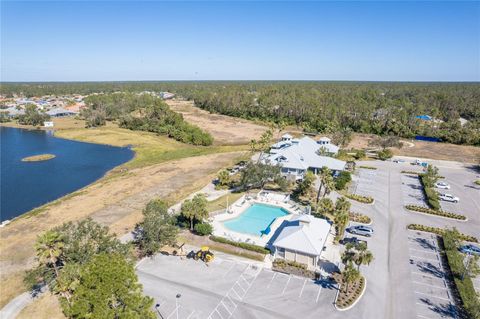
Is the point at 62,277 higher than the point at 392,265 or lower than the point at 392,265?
higher

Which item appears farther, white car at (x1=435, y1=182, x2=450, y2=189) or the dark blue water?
white car at (x1=435, y1=182, x2=450, y2=189)

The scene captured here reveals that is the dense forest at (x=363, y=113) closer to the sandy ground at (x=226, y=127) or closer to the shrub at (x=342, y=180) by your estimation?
the sandy ground at (x=226, y=127)

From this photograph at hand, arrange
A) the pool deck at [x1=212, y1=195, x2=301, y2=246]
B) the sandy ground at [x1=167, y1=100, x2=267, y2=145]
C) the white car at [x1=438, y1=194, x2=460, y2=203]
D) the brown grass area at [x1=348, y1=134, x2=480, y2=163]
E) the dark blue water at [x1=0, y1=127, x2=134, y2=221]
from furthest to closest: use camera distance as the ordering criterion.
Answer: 1. the sandy ground at [x1=167, y1=100, x2=267, y2=145]
2. the brown grass area at [x1=348, y1=134, x2=480, y2=163]
3. the dark blue water at [x1=0, y1=127, x2=134, y2=221]
4. the white car at [x1=438, y1=194, x2=460, y2=203]
5. the pool deck at [x1=212, y1=195, x2=301, y2=246]

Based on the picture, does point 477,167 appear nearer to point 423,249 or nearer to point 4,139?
point 423,249

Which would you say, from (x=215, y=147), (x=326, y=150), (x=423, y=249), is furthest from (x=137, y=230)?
(x=215, y=147)

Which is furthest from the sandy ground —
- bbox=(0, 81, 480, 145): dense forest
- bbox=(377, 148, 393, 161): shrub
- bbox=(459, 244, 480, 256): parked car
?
bbox=(459, 244, 480, 256): parked car

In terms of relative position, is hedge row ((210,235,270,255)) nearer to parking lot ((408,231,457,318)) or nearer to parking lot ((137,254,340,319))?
parking lot ((137,254,340,319))

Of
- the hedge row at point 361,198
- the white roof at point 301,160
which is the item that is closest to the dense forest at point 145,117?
the white roof at point 301,160
